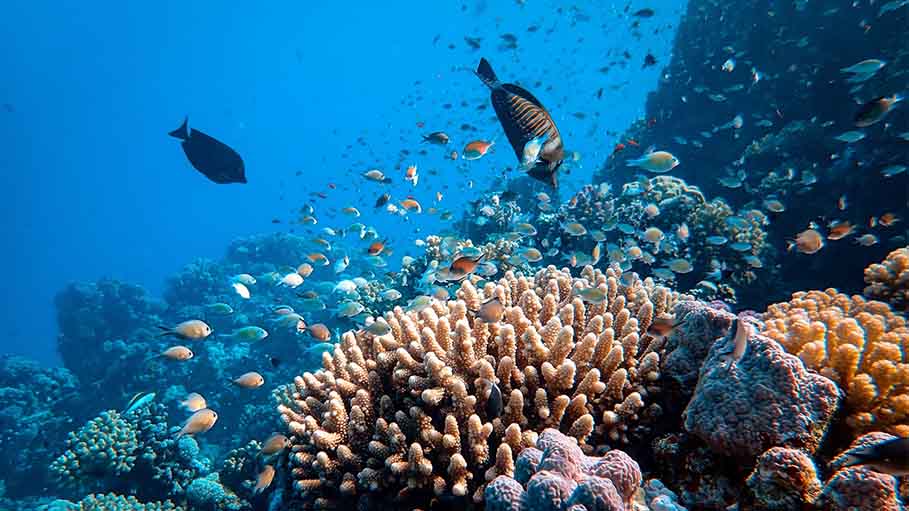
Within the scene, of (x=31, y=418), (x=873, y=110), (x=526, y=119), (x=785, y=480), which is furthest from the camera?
(x=31, y=418)

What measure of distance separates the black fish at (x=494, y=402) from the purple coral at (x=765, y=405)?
110 cm

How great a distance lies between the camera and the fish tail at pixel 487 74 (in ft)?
9.46

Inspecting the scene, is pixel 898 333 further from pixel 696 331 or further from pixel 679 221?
pixel 679 221

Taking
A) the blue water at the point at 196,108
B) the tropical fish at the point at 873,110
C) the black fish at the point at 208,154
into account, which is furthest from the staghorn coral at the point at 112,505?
the blue water at the point at 196,108

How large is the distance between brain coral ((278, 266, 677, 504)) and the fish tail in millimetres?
1679

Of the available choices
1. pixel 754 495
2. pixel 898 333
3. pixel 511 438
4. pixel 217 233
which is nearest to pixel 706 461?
pixel 754 495

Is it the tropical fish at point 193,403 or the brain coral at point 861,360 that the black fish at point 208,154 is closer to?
the tropical fish at point 193,403

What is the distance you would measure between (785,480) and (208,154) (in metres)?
5.19

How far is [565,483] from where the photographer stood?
1.57 metres

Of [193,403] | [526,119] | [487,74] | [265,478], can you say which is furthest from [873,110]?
[193,403]

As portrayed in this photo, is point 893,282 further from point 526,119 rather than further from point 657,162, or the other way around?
point 657,162

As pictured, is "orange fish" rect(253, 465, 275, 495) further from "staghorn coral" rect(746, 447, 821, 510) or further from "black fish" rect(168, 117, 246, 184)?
"staghorn coral" rect(746, 447, 821, 510)

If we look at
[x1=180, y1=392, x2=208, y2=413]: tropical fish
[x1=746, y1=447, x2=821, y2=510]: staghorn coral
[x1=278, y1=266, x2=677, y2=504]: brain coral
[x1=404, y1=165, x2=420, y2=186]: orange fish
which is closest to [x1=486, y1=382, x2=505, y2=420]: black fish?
[x1=278, y1=266, x2=677, y2=504]: brain coral

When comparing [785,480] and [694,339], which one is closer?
[785,480]
